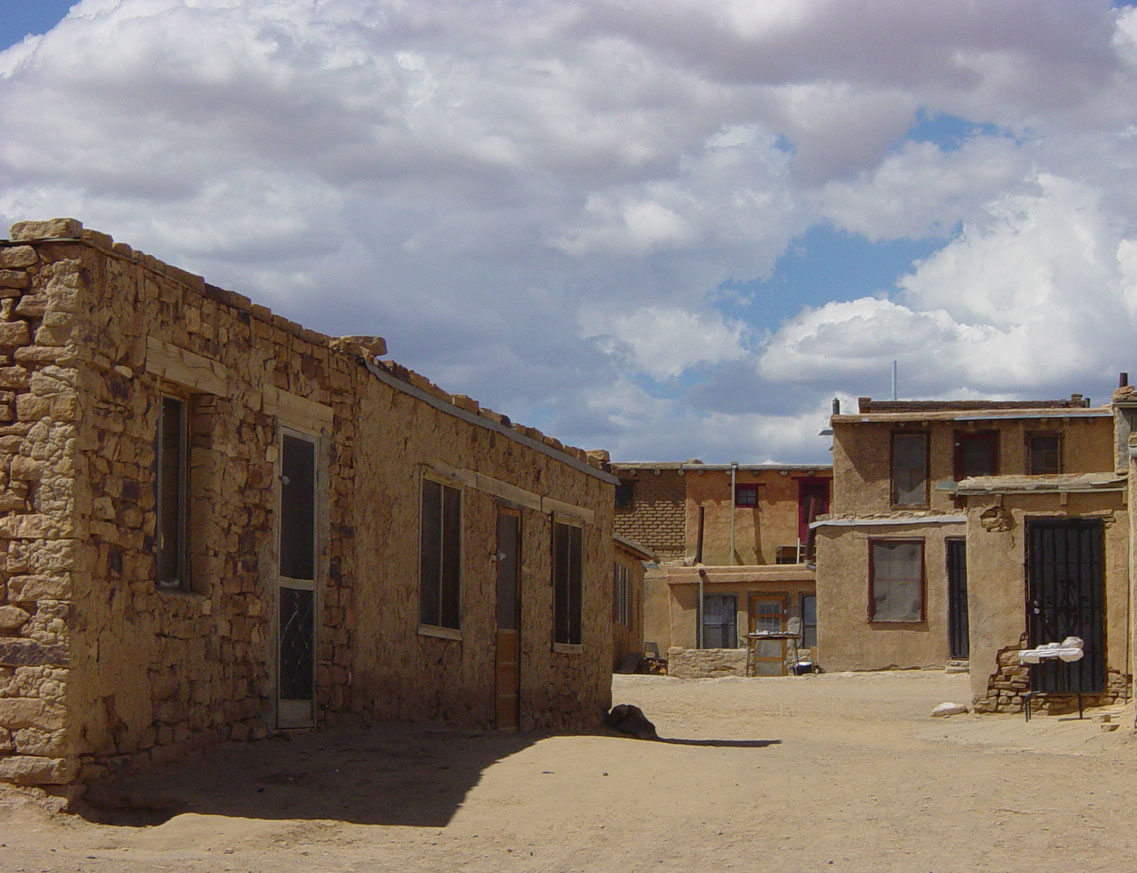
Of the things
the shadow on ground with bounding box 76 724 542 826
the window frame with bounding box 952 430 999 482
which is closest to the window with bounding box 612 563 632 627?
the window frame with bounding box 952 430 999 482

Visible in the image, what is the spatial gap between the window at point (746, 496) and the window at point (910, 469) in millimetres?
9301

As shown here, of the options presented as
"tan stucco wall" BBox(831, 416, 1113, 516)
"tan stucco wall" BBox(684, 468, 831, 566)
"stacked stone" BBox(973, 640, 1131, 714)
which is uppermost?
"tan stucco wall" BBox(831, 416, 1113, 516)

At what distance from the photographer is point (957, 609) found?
29109 millimetres

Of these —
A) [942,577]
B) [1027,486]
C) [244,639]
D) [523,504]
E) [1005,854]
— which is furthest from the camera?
[942,577]

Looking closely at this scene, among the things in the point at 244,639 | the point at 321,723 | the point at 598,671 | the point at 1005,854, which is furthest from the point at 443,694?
the point at 1005,854

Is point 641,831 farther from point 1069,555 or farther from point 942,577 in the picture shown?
point 942,577

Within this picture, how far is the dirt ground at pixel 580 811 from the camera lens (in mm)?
7543

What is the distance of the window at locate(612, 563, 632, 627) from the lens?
32094 mm

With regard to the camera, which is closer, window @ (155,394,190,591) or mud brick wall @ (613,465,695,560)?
window @ (155,394,190,591)

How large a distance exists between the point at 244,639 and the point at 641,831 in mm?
3092

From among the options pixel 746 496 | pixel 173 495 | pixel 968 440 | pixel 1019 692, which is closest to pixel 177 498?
pixel 173 495

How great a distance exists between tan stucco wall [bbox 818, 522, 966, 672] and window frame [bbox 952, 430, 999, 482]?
1.21 m

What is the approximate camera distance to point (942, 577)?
29.7 meters

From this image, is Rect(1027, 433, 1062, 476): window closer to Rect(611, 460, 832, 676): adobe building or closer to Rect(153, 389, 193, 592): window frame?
Rect(611, 460, 832, 676): adobe building
